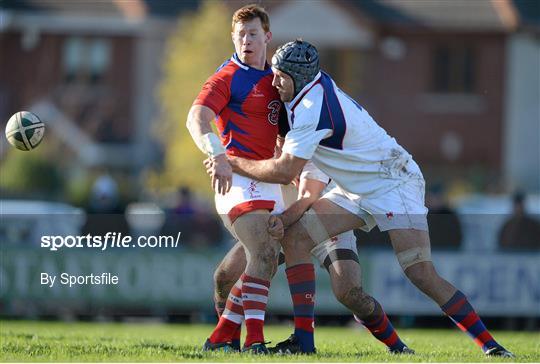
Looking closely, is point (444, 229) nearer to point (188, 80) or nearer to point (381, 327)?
point (381, 327)

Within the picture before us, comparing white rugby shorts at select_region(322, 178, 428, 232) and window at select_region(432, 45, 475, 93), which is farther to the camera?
window at select_region(432, 45, 475, 93)

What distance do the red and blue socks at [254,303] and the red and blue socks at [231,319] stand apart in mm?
202

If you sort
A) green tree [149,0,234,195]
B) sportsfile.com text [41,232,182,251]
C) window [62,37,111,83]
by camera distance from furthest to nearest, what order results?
1. window [62,37,111,83]
2. green tree [149,0,234,195]
3. sportsfile.com text [41,232,182,251]

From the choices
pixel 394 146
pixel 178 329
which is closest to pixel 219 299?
pixel 394 146

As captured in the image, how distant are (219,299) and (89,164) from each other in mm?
29767

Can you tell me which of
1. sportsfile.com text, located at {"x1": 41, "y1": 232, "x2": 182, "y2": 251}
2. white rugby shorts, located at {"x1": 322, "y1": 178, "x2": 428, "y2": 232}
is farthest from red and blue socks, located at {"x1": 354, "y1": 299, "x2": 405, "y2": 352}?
sportsfile.com text, located at {"x1": 41, "y1": 232, "x2": 182, "y2": 251}

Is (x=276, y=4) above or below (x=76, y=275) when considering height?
above

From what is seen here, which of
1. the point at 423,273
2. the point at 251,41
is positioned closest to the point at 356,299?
the point at 423,273

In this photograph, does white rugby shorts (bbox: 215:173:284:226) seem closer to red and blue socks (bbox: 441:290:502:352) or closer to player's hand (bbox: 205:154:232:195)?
player's hand (bbox: 205:154:232:195)

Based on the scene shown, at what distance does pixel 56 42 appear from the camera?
40375 mm

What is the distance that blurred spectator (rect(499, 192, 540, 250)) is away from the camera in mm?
16578

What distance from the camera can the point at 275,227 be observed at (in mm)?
8719

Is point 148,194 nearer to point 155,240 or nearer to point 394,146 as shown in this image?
point 155,240

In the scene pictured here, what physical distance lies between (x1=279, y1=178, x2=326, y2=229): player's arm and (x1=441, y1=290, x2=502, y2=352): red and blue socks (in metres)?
1.16
